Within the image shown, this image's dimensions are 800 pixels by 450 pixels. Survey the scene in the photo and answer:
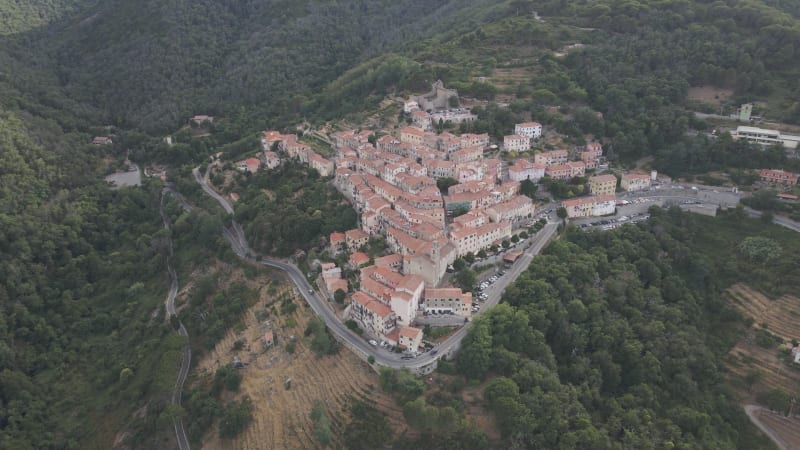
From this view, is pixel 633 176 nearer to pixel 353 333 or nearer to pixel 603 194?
pixel 603 194

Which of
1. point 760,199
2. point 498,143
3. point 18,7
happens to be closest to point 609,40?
point 498,143

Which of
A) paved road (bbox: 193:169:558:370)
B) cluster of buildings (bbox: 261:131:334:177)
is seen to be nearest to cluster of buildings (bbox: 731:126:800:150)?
paved road (bbox: 193:169:558:370)

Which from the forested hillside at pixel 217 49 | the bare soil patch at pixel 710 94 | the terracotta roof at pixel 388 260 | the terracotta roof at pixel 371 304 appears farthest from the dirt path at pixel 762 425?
the forested hillside at pixel 217 49

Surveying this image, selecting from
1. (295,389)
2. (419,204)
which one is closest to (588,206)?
(419,204)

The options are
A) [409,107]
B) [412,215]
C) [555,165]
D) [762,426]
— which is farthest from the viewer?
[409,107]

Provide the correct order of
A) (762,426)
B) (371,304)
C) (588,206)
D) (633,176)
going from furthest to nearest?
(633,176) → (588,206) → (371,304) → (762,426)

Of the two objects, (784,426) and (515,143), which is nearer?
(784,426)

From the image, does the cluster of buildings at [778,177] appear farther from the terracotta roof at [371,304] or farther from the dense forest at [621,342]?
the terracotta roof at [371,304]
